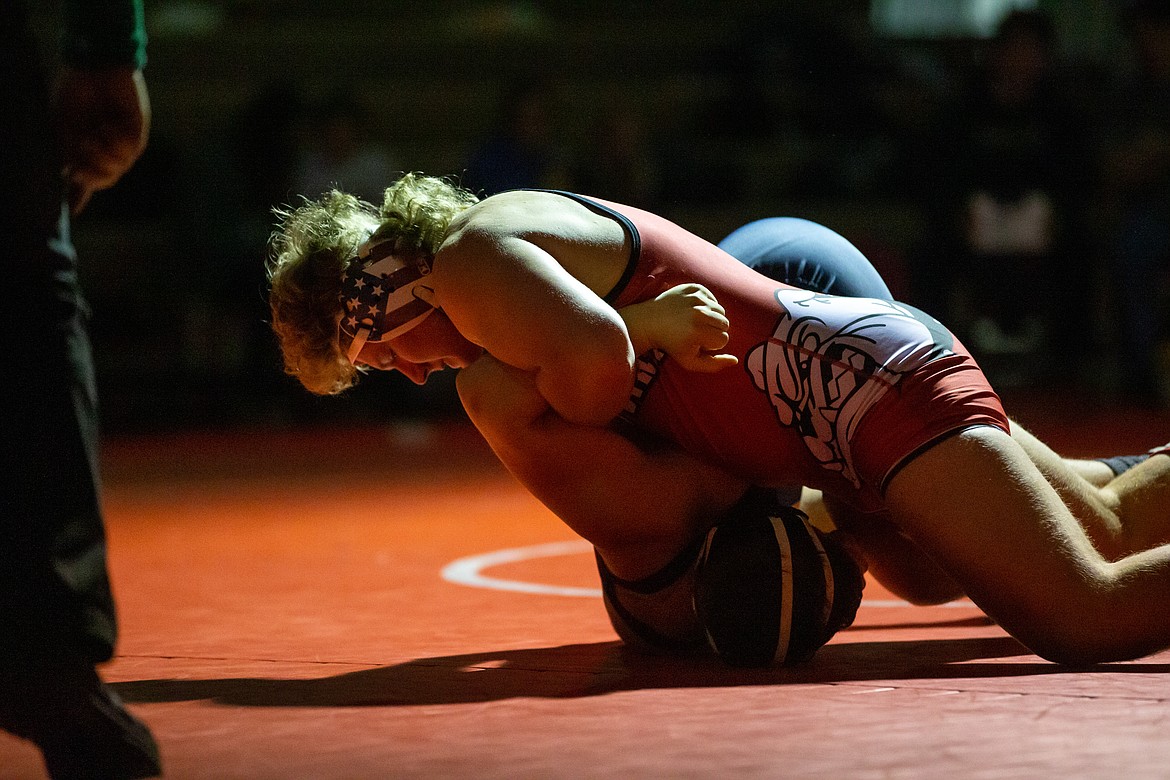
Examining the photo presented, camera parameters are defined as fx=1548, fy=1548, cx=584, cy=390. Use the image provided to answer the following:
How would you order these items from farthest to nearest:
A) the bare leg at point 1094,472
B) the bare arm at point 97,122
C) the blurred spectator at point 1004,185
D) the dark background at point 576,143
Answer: the dark background at point 576,143 → the blurred spectator at point 1004,185 → the bare leg at point 1094,472 → the bare arm at point 97,122

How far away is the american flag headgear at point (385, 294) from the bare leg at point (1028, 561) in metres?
0.78

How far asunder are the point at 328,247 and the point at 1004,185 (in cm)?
558

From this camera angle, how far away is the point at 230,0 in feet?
33.7

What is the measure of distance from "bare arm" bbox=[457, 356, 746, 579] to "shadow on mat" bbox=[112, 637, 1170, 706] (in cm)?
19

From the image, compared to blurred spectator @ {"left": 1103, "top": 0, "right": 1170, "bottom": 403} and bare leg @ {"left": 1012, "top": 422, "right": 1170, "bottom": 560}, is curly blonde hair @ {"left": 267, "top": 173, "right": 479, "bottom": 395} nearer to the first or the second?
bare leg @ {"left": 1012, "top": 422, "right": 1170, "bottom": 560}

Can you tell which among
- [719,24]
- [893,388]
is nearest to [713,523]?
[893,388]

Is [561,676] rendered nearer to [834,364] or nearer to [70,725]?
[834,364]

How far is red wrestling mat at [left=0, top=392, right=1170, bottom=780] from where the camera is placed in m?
1.66

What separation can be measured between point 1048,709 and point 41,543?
3.87 ft

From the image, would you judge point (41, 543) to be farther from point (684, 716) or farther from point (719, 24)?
point (719, 24)

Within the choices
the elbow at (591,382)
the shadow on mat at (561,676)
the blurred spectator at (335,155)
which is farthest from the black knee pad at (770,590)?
the blurred spectator at (335,155)

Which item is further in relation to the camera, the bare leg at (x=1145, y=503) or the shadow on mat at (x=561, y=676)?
the bare leg at (x=1145, y=503)

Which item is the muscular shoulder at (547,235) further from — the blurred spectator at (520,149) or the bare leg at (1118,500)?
the blurred spectator at (520,149)

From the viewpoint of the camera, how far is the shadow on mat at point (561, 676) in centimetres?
209
